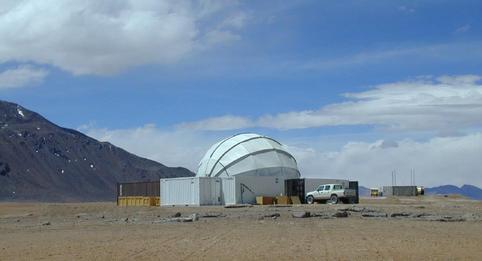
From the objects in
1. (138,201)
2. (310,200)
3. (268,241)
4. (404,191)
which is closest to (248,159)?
(310,200)

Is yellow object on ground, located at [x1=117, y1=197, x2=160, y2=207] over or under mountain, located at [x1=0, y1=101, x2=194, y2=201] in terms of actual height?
under

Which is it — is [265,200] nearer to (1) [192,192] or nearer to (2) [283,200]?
(2) [283,200]

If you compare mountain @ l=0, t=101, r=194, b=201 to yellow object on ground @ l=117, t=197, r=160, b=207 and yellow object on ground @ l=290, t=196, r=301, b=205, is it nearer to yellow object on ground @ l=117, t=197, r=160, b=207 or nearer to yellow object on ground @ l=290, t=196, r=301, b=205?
yellow object on ground @ l=117, t=197, r=160, b=207

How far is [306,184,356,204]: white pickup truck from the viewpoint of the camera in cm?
5712

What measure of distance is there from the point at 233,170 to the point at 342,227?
38457mm

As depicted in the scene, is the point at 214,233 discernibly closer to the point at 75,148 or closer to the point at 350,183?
the point at 350,183

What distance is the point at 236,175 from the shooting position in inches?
2525

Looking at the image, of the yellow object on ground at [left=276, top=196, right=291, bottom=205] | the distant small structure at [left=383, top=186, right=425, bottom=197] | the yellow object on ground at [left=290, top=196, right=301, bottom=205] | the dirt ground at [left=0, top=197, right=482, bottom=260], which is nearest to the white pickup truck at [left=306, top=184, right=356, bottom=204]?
the yellow object on ground at [left=290, top=196, right=301, bottom=205]

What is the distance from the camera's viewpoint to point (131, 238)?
74.7ft

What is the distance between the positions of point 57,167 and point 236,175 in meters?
115

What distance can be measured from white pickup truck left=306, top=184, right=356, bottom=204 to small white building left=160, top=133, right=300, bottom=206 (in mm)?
4931

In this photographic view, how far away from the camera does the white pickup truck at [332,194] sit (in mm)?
57125

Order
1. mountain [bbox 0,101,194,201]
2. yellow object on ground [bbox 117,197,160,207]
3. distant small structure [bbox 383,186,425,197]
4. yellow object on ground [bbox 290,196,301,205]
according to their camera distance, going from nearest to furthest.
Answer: yellow object on ground [bbox 290,196,301,205]
yellow object on ground [bbox 117,197,160,207]
distant small structure [bbox 383,186,425,197]
mountain [bbox 0,101,194,201]

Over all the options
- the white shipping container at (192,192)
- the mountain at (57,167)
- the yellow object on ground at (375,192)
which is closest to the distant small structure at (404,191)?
the yellow object on ground at (375,192)
